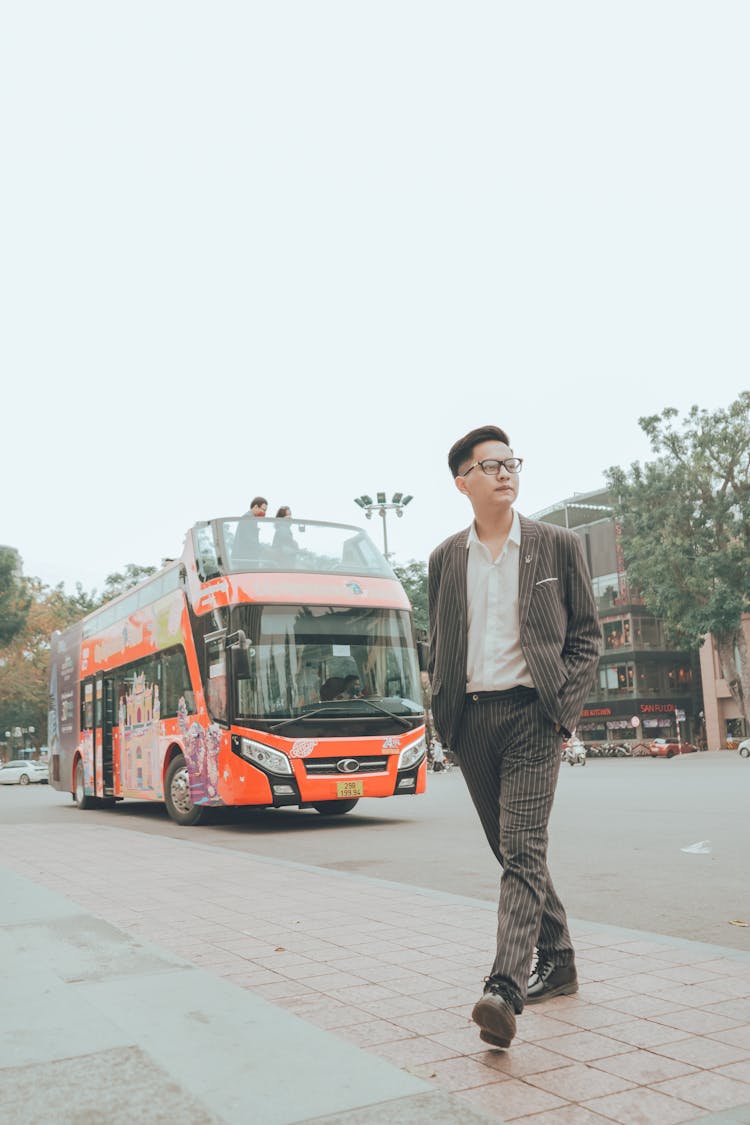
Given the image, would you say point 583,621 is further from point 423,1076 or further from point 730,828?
point 730,828

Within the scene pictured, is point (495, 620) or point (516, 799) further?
point (495, 620)

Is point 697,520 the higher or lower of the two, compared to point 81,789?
higher

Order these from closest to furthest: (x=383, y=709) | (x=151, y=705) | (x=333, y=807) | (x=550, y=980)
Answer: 1. (x=550, y=980)
2. (x=383, y=709)
3. (x=333, y=807)
4. (x=151, y=705)

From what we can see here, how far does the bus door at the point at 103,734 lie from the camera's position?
18000 millimetres

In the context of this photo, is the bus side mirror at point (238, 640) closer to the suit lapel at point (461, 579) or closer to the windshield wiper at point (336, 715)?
the windshield wiper at point (336, 715)

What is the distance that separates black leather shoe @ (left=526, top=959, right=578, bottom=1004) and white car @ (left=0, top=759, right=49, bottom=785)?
47907 mm

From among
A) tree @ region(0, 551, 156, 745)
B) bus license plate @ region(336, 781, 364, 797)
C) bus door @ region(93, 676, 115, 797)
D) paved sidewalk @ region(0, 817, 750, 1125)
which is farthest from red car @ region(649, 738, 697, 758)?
paved sidewalk @ region(0, 817, 750, 1125)

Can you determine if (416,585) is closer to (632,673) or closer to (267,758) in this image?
(632,673)

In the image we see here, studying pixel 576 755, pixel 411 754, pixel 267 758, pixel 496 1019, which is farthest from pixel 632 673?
pixel 496 1019

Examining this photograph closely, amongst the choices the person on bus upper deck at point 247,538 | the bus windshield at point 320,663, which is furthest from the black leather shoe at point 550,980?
the person on bus upper deck at point 247,538

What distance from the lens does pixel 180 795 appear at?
14.5 metres

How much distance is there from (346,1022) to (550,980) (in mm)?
779

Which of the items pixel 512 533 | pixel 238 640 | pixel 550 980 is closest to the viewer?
pixel 512 533

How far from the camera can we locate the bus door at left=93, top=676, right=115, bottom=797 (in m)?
18.0
